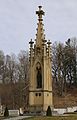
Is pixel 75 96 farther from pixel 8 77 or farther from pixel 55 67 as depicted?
pixel 8 77

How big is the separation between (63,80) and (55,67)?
11.7 ft

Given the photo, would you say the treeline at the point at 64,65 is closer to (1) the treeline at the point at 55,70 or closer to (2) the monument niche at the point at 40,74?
(1) the treeline at the point at 55,70

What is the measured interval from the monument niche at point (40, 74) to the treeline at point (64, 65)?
44.3 m

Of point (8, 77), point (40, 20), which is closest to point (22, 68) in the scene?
point (8, 77)

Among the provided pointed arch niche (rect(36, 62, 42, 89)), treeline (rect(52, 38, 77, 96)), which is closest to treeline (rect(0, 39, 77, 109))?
treeline (rect(52, 38, 77, 96))

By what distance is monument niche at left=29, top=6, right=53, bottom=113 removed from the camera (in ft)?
110

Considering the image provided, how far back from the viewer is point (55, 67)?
263 feet

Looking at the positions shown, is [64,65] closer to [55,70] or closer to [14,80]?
[55,70]

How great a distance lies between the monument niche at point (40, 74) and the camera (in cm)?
3350

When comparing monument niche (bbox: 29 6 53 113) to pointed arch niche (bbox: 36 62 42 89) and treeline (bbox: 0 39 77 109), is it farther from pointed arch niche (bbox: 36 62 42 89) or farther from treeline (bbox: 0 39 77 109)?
treeline (bbox: 0 39 77 109)

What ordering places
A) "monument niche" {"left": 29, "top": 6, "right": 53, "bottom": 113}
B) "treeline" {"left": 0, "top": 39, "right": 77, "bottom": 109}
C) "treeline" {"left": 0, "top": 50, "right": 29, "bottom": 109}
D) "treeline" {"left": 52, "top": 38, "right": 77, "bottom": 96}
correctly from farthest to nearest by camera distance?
"treeline" {"left": 52, "top": 38, "right": 77, "bottom": 96}
"treeline" {"left": 0, "top": 39, "right": 77, "bottom": 109}
"treeline" {"left": 0, "top": 50, "right": 29, "bottom": 109}
"monument niche" {"left": 29, "top": 6, "right": 53, "bottom": 113}

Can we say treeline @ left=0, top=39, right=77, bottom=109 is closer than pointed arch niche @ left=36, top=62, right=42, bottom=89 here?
No

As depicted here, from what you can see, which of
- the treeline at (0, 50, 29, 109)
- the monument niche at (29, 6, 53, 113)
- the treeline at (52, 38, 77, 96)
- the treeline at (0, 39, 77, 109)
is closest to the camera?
Result: the monument niche at (29, 6, 53, 113)

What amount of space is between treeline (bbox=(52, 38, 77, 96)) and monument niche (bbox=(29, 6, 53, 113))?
145 feet
